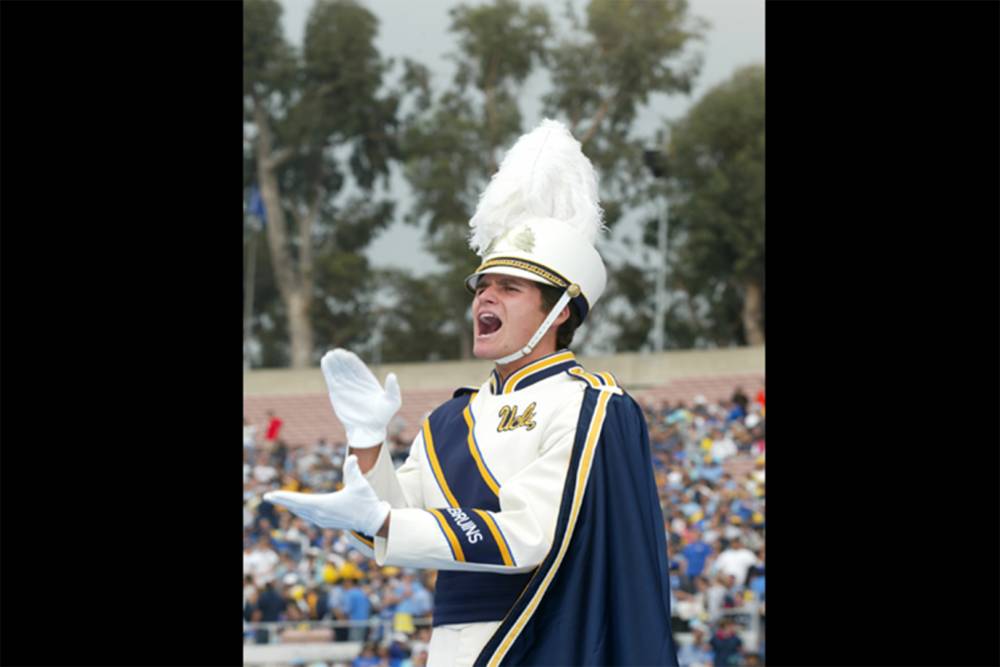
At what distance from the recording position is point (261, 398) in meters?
30.2

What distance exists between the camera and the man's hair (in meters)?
4.17

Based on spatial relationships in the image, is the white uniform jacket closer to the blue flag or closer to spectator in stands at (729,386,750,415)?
spectator in stands at (729,386,750,415)

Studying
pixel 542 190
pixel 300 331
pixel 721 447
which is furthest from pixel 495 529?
pixel 300 331

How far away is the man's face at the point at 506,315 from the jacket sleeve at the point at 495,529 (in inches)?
15.6

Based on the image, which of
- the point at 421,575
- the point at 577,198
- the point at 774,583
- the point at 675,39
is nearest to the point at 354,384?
the point at 577,198

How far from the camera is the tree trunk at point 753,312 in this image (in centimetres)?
3416

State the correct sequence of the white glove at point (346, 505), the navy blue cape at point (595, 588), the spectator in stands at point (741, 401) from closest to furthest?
the white glove at point (346, 505) → the navy blue cape at point (595, 588) → the spectator in stands at point (741, 401)

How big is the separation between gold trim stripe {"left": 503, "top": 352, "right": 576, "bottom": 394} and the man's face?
72 millimetres

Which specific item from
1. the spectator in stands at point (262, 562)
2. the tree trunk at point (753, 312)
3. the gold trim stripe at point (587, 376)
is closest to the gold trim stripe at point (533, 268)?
the gold trim stripe at point (587, 376)

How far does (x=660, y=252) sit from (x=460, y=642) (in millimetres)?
30766

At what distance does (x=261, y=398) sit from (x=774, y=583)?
903 inches

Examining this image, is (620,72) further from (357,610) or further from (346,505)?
(346,505)

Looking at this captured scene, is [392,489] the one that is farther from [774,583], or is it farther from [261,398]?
[261,398]

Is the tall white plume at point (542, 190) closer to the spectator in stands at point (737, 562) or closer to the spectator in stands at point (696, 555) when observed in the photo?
the spectator in stands at point (737, 562)
